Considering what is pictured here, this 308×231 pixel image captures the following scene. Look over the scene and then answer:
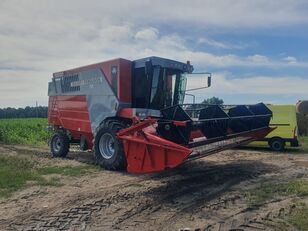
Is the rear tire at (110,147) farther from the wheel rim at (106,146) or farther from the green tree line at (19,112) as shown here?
the green tree line at (19,112)

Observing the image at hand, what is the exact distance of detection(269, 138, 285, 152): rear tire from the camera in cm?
1360

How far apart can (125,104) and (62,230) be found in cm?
549

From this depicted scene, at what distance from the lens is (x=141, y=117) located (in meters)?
9.74

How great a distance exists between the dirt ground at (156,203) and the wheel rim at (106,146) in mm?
606

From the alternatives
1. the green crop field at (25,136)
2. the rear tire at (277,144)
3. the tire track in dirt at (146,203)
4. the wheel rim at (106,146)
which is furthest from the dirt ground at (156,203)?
the green crop field at (25,136)

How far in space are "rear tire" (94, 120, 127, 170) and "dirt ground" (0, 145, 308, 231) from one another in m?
0.27

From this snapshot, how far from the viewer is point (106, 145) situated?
10.2m

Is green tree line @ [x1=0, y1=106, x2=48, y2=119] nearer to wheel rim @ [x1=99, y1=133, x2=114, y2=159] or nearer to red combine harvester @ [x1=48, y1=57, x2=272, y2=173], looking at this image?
red combine harvester @ [x1=48, y1=57, x2=272, y2=173]

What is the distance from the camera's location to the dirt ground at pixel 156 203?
5438 millimetres

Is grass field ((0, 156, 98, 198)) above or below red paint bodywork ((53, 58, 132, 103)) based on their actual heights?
below

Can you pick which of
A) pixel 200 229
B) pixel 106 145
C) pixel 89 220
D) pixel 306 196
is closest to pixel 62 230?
pixel 89 220

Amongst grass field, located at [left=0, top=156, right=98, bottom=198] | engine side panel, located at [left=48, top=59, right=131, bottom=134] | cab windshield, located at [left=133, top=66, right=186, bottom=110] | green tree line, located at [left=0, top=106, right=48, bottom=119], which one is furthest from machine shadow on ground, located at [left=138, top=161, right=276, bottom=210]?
green tree line, located at [left=0, top=106, right=48, bottom=119]

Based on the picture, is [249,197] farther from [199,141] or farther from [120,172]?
[120,172]

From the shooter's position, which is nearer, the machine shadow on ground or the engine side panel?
the machine shadow on ground
